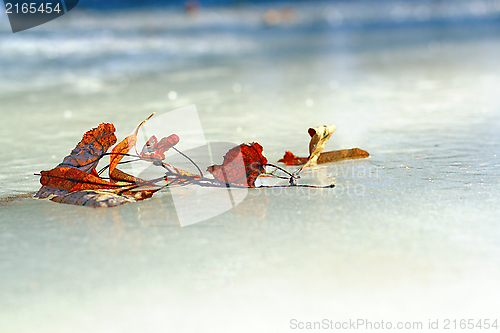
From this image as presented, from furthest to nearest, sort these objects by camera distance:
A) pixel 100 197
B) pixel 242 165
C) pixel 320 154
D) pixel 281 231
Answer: pixel 320 154 < pixel 242 165 < pixel 100 197 < pixel 281 231

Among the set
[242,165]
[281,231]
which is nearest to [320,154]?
[242,165]

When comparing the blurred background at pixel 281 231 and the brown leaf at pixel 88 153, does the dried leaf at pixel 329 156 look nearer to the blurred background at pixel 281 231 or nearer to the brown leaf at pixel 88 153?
the blurred background at pixel 281 231

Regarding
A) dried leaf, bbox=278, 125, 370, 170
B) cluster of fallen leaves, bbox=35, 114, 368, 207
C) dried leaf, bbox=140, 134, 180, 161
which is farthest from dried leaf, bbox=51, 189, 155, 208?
dried leaf, bbox=278, 125, 370, 170

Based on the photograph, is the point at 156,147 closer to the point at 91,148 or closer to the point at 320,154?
the point at 91,148

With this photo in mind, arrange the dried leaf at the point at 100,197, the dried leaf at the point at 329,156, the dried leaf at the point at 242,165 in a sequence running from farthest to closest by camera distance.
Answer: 1. the dried leaf at the point at 329,156
2. the dried leaf at the point at 242,165
3. the dried leaf at the point at 100,197

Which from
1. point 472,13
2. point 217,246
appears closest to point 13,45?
point 217,246

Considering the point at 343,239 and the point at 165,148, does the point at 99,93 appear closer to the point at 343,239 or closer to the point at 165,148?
the point at 165,148

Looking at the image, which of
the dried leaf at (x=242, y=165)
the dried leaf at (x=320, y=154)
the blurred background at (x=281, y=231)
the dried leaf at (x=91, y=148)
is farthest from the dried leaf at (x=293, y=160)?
the dried leaf at (x=91, y=148)
